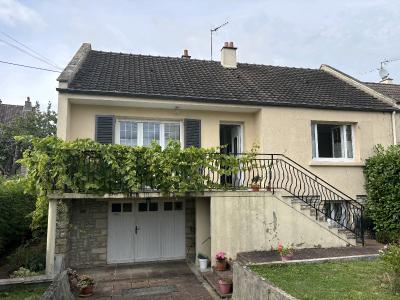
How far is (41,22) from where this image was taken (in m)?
9.55

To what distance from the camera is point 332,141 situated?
13.5 metres

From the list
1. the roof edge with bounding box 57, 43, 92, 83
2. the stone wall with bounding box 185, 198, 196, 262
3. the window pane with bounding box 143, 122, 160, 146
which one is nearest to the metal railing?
the stone wall with bounding box 185, 198, 196, 262

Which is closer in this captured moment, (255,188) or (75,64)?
(255,188)

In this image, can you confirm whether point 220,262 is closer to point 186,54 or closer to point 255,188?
point 255,188

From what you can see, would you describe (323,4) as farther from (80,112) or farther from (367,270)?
(80,112)

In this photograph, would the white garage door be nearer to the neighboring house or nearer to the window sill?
the window sill

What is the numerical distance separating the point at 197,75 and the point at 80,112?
535 centimetres

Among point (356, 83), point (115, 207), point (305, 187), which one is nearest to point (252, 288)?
point (115, 207)

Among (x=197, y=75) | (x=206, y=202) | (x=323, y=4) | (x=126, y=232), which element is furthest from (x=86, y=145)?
(x=323, y=4)

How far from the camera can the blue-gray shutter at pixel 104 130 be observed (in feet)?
36.1

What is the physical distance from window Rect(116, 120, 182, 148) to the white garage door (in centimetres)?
214

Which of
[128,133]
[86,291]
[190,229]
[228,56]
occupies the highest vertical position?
[228,56]

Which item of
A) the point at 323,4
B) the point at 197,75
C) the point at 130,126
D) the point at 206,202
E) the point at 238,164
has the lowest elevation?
the point at 206,202

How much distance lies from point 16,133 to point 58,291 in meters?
22.9
